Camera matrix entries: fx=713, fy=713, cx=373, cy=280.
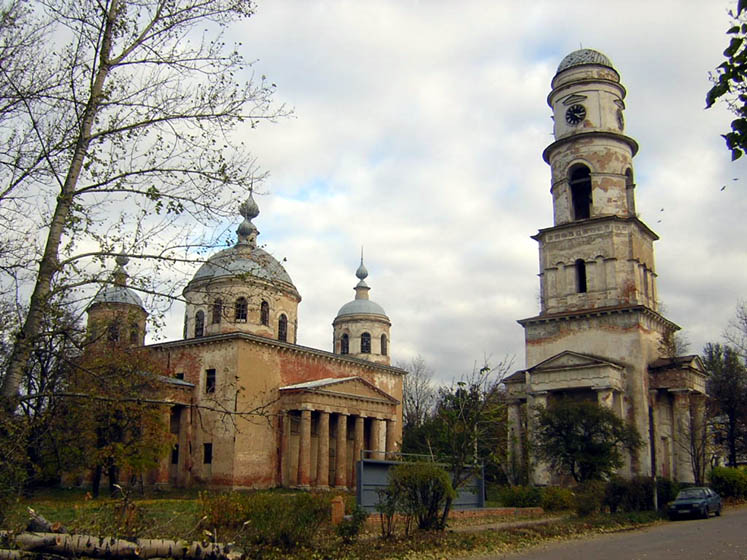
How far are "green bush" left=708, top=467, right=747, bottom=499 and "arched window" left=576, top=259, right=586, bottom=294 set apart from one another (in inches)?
389

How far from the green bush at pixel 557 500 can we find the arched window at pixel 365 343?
28.1 metres

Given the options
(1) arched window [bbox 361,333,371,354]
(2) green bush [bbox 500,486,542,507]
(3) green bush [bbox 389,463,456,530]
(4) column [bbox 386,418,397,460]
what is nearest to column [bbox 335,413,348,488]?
(4) column [bbox 386,418,397,460]

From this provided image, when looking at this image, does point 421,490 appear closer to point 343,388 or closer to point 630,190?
point 343,388

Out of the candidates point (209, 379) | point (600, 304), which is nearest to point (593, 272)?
point (600, 304)

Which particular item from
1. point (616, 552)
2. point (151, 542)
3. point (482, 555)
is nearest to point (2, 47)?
point (151, 542)

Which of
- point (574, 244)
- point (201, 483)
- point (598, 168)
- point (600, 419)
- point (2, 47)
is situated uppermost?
point (598, 168)

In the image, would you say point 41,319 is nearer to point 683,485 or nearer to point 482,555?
point 482,555

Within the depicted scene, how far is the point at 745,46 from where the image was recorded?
569 cm

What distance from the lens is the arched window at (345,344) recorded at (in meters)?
53.2

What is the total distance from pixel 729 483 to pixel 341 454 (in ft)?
62.0

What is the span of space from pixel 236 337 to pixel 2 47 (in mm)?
28148

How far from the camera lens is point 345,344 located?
53500 millimetres

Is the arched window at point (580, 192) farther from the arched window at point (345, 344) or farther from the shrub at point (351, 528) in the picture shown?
the shrub at point (351, 528)

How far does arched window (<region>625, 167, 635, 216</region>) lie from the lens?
1373 inches
